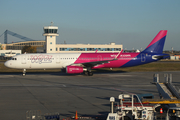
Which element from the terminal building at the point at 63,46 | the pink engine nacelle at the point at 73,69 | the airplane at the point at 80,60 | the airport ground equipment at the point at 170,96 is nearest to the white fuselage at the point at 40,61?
the airplane at the point at 80,60

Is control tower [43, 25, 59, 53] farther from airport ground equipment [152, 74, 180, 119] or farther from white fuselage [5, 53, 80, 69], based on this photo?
airport ground equipment [152, 74, 180, 119]

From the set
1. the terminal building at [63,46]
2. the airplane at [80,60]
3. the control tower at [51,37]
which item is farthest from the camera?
the terminal building at [63,46]

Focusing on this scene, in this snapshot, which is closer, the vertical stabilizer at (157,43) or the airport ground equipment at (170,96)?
the airport ground equipment at (170,96)

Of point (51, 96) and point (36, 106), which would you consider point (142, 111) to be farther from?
point (51, 96)

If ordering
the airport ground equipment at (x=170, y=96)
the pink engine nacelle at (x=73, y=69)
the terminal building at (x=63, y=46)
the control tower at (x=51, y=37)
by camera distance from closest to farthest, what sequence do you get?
1. the airport ground equipment at (x=170, y=96)
2. the pink engine nacelle at (x=73, y=69)
3. the control tower at (x=51, y=37)
4. the terminal building at (x=63, y=46)

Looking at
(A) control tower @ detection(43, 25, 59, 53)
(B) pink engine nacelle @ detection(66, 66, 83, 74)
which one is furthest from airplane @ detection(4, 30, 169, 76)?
(A) control tower @ detection(43, 25, 59, 53)

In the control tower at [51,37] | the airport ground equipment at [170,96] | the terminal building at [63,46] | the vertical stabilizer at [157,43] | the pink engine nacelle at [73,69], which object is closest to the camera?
the airport ground equipment at [170,96]

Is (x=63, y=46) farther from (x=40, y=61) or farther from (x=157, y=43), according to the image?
A: (x=157, y=43)

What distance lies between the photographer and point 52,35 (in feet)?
209

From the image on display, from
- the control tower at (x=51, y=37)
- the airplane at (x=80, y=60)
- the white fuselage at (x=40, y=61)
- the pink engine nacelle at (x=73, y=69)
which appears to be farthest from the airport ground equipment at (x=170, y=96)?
the control tower at (x=51, y=37)

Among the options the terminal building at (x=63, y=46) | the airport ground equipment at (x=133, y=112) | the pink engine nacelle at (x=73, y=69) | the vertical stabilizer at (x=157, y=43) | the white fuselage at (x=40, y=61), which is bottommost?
the airport ground equipment at (x=133, y=112)

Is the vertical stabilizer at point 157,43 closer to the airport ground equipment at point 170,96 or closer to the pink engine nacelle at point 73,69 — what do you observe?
the pink engine nacelle at point 73,69

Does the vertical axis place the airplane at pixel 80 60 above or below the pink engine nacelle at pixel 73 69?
above

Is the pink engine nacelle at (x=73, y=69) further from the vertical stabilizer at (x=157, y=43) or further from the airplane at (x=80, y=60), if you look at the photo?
the vertical stabilizer at (x=157, y=43)
